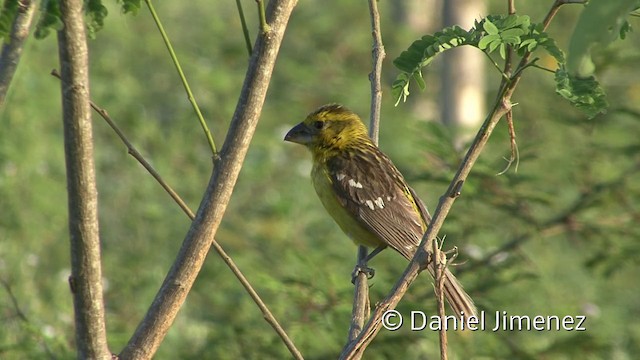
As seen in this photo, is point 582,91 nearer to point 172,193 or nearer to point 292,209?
point 172,193

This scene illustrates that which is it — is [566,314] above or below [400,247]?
above

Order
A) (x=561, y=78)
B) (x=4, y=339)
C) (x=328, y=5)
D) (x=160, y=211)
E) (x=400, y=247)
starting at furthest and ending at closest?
(x=328, y=5) → (x=160, y=211) → (x=4, y=339) → (x=400, y=247) → (x=561, y=78)

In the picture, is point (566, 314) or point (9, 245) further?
point (9, 245)

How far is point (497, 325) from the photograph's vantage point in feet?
18.7

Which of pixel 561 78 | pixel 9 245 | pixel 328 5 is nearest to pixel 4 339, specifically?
pixel 9 245

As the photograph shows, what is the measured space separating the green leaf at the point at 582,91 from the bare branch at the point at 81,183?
125 centimetres

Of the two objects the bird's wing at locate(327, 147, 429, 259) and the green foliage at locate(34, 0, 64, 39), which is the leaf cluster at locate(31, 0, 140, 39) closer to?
the green foliage at locate(34, 0, 64, 39)

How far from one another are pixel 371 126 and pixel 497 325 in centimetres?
225

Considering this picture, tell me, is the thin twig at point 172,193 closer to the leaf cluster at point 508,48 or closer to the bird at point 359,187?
the leaf cluster at point 508,48

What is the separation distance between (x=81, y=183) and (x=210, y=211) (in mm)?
376

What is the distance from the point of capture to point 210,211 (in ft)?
8.38

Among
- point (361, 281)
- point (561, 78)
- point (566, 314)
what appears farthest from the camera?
point (566, 314)

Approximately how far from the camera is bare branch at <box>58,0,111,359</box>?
2.27 meters

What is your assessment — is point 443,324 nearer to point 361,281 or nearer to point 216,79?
point 361,281
